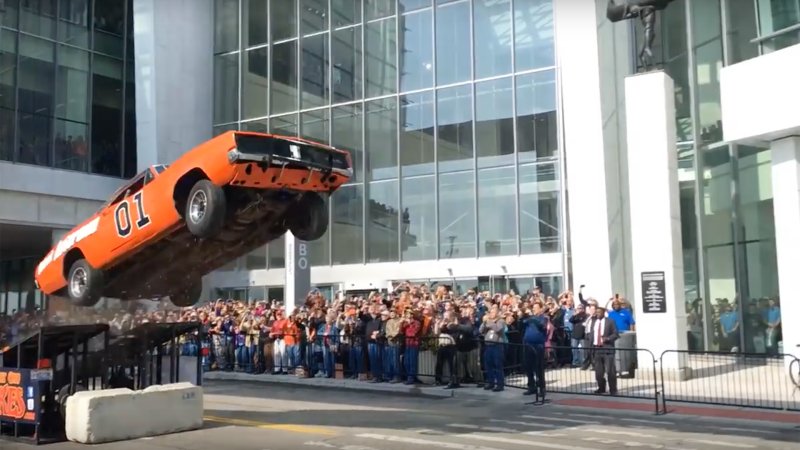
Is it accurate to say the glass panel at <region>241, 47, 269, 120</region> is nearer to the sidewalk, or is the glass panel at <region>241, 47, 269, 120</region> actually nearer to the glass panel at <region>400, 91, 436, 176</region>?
the glass panel at <region>400, 91, 436, 176</region>

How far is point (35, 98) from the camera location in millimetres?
29250

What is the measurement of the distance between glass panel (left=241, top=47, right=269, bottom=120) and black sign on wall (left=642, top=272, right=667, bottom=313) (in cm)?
1901

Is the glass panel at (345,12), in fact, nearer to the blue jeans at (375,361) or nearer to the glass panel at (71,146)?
Result: the glass panel at (71,146)

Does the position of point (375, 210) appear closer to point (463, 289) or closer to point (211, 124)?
point (463, 289)

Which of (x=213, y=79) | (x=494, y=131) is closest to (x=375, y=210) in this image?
(x=494, y=131)

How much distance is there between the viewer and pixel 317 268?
29219 millimetres

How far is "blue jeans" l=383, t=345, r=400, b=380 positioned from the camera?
17375 mm

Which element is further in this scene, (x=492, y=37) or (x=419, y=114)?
(x=419, y=114)

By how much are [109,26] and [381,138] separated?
41.9 feet

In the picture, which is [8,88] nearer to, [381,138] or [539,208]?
[381,138]

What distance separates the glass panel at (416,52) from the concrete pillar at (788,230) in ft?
43.4

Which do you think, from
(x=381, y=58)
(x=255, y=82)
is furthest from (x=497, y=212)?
(x=255, y=82)

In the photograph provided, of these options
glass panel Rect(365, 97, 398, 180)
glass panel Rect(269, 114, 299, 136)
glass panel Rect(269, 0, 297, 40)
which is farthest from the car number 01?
glass panel Rect(269, 0, 297, 40)

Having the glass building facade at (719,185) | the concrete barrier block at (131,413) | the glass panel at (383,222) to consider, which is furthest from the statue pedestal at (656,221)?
the glass panel at (383,222)
